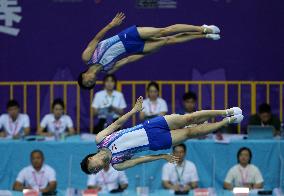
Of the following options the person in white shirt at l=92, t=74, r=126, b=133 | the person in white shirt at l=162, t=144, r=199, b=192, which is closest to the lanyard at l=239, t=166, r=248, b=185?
the person in white shirt at l=162, t=144, r=199, b=192

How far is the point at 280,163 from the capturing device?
71.5 ft

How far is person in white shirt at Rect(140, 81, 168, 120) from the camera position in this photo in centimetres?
2219

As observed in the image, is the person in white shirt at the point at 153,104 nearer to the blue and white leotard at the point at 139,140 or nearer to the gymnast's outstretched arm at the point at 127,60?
the gymnast's outstretched arm at the point at 127,60

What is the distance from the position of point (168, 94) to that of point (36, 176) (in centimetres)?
369

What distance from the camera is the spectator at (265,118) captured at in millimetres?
21906

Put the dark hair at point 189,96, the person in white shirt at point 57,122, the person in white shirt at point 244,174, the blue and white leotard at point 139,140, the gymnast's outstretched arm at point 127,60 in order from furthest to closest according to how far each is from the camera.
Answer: the person in white shirt at point 57,122
the dark hair at point 189,96
the person in white shirt at point 244,174
the gymnast's outstretched arm at point 127,60
the blue and white leotard at point 139,140

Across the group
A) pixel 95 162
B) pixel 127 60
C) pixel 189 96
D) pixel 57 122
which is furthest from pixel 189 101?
pixel 95 162

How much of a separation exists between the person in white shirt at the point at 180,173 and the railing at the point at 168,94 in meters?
2.63

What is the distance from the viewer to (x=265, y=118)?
2194 cm

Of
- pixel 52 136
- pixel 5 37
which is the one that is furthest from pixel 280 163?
pixel 5 37

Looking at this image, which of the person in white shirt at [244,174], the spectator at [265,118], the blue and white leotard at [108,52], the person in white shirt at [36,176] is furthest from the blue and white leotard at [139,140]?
the spectator at [265,118]

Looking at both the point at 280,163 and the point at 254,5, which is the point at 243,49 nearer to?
the point at 254,5

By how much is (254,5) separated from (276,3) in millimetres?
391

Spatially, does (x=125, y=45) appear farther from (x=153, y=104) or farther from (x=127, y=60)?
(x=153, y=104)
